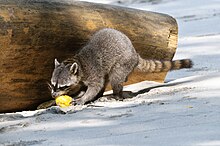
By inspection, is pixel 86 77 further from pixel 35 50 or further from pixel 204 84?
pixel 204 84

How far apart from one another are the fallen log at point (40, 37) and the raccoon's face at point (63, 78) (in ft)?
0.38

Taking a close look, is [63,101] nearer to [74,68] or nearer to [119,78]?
[74,68]

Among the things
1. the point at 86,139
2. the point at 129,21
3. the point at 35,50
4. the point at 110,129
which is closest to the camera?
the point at 86,139

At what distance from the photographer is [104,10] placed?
7324 mm

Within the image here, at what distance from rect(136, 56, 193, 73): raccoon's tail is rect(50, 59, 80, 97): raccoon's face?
83 cm

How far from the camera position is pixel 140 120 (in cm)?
486

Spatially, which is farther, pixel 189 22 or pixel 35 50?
pixel 189 22

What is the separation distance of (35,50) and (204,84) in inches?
71.8

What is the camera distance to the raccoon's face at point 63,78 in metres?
6.61

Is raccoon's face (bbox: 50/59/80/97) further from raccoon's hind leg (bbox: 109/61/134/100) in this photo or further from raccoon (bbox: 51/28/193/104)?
raccoon's hind leg (bbox: 109/61/134/100)

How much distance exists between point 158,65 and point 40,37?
1679 mm

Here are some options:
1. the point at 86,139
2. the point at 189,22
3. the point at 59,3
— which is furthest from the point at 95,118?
the point at 189,22

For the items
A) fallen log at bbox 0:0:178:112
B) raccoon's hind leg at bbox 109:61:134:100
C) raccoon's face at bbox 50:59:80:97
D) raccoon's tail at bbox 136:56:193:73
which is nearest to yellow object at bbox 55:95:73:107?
raccoon's face at bbox 50:59:80:97

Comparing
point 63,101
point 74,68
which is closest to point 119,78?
point 74,68
